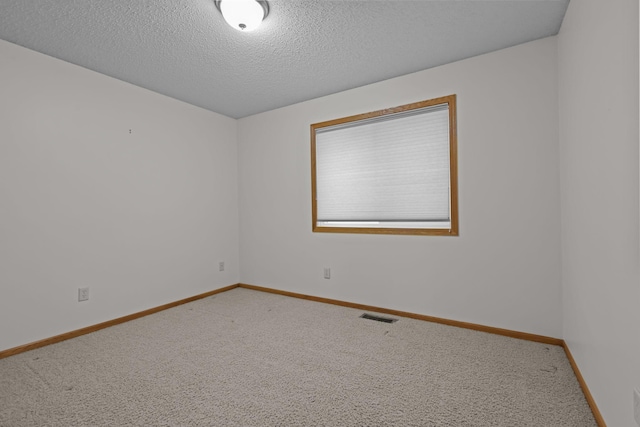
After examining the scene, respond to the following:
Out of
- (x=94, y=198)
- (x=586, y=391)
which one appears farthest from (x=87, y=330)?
(x=586, y=391)

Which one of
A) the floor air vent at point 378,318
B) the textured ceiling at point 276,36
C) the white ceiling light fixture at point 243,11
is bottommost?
the floor air vent at point 378,318

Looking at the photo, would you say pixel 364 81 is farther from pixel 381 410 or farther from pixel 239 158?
pixel 381 410

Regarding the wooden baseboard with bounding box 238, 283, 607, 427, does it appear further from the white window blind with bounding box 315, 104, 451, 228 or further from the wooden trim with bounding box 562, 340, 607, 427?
the white window blind with bounding box 315, 104, 451, 228

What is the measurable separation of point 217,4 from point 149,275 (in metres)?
2.61

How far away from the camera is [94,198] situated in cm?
274

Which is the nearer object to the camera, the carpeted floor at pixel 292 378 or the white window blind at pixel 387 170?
the carpeted floor at pixel 292 378

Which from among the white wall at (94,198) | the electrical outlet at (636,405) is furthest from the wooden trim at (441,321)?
the electrical outlet at (636,405)

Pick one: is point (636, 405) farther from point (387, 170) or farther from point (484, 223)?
point (387, 170)

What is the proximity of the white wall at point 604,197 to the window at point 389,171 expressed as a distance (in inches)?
36.3

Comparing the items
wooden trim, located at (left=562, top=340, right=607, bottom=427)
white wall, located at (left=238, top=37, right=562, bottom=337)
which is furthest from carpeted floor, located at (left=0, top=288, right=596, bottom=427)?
white wall, located at (left=238, top=37, right=562, bottom=337)

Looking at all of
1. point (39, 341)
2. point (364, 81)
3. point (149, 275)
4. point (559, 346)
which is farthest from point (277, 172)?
point (559, 346)

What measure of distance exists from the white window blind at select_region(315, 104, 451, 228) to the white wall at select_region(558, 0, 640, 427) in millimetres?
970

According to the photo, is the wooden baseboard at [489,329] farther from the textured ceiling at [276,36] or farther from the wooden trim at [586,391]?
the textured ceiling at [276,36]

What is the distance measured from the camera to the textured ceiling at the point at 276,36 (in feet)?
6.35
